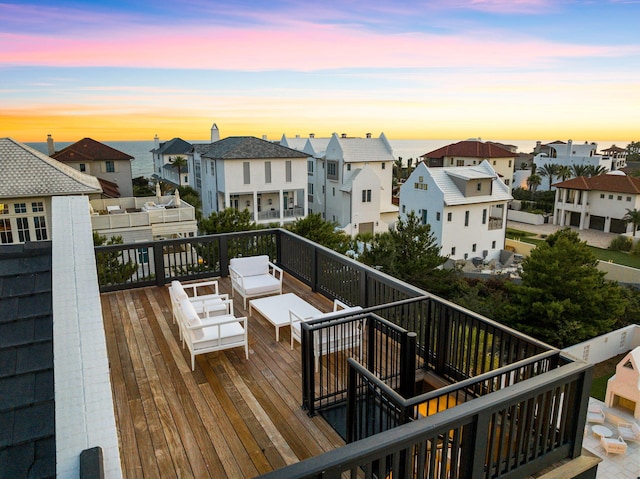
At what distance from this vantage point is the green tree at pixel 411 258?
75.8 ft

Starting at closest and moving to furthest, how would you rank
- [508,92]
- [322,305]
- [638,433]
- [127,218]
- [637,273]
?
[322,305] → [638,433] → [127,218] → [637,273] → [508,92]

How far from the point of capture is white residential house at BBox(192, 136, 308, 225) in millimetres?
31297

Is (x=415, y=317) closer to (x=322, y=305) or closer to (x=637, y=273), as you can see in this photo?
(x=322, y=305)

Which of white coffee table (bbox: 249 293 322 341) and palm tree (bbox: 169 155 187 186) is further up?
palm tree (bbox: 169 155 187 186)

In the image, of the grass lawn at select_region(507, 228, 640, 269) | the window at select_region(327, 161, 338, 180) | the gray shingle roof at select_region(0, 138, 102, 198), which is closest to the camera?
the gray shingle roof at select_region(0, 138, 102, 198)

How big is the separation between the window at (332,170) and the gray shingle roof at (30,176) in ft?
64.2

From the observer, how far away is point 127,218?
2172cm

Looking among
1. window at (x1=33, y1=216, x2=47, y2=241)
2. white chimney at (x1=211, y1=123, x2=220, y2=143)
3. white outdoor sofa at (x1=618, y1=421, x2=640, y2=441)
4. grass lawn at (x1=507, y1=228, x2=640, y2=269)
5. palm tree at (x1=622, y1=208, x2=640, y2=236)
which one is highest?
white chimney at (x1=211, y1=123, x2=220, y2=143)

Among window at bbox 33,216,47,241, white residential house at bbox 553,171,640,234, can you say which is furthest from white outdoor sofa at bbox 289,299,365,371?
white residential house at bbox 553,171,640,234

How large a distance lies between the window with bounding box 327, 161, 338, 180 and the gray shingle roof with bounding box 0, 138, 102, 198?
19.6 m

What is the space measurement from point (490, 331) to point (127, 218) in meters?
20.9

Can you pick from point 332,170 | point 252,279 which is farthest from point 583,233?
point 252,279

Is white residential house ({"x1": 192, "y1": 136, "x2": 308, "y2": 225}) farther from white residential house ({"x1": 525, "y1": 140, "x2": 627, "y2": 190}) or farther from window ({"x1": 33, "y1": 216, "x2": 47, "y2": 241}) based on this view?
white residential house ({"x1": 525, "y1": 140, "x2": 627, "y2": 190})

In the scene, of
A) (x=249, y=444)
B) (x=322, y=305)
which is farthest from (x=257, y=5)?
(x=249, y=444)
